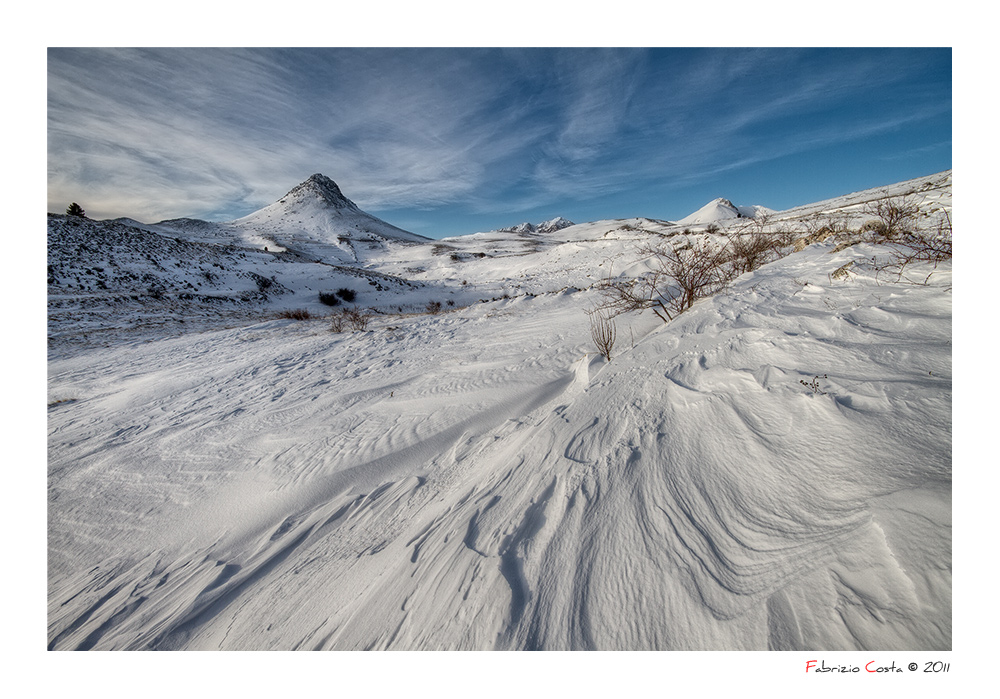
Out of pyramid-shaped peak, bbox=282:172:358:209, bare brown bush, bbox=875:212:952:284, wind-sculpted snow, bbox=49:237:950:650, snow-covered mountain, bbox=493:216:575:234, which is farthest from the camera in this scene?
snow-covered mountain, bbox=493:216:575:234

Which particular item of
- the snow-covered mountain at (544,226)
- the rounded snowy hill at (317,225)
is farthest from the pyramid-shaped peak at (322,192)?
the snow-covered mountain at (544,226)

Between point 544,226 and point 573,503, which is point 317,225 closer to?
point 573,503

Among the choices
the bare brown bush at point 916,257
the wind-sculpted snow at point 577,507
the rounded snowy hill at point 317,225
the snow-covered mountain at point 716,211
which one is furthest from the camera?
the snow-covered mountain at point 716,211

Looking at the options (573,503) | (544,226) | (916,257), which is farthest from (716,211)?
(544,226)

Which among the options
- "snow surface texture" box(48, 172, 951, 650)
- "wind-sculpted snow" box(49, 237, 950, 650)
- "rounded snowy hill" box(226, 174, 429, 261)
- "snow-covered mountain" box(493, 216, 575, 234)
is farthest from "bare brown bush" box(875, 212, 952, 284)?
"snow-covered mountain" box(493, 216, 575, 234)

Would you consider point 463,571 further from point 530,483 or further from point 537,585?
point 530,483

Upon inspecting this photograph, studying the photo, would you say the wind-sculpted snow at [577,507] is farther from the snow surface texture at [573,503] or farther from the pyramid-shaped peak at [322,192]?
the pyramid-shaped peak at [322,192]

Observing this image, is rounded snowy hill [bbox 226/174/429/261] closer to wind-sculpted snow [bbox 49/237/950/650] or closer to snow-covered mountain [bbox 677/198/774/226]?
wind-sculpted snow [bbox 49/237/950/650]

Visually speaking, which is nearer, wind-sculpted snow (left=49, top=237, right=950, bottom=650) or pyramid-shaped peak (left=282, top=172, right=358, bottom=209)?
wind-sculpted snow (left=49, top=237, right=950, bottom=650)
